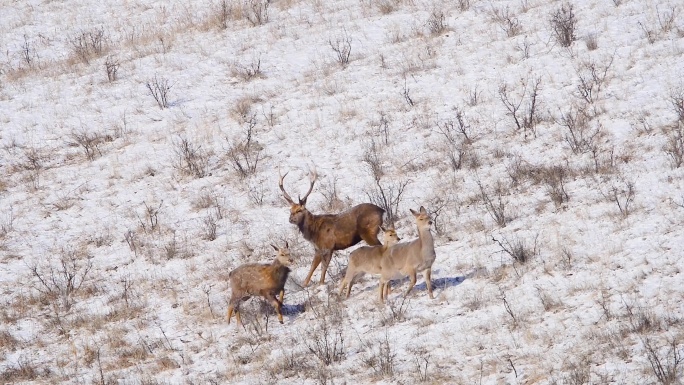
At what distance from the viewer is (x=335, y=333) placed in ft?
30.9

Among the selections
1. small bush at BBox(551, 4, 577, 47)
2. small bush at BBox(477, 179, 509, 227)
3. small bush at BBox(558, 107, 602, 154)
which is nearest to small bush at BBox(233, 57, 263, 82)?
small bush at BBox(551, 4, 577, 47)

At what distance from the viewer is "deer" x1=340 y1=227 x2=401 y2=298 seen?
34.2 ft

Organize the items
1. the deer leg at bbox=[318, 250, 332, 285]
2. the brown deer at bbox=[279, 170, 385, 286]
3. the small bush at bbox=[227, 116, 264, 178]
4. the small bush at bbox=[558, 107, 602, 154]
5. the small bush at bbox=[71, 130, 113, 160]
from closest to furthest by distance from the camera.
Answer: the deer leg at bbox=[318, 250, 332, 285]
the brown deer at bbox=[279, 170, 385, 286]
the small bush at bbox=[558, 107, 602, 154]
the small bush at bbox=[227, 116, 264, 178]
the small bush at bbox=[71, 130, 113, 160]

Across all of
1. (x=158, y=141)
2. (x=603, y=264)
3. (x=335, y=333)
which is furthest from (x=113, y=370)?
(x=158, y=141)

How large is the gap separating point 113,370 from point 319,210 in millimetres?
4762

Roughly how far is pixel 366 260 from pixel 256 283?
4.53ft

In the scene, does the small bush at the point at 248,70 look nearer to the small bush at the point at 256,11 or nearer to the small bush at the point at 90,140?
the small bush at the point at 256,11

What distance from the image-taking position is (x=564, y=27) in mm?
16812

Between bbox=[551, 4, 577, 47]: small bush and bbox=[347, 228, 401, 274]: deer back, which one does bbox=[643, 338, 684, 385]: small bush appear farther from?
bbox=[551, 4, 577, 47]: small bush

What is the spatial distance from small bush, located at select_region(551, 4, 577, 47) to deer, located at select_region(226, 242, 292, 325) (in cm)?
894

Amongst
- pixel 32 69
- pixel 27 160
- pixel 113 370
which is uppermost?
pixel 32 69

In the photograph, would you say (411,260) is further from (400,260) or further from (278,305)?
(278,305)

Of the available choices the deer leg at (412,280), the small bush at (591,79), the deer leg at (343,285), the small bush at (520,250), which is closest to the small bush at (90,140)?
the deer leg at (343,285)

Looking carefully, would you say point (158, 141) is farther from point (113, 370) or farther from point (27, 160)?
point (113, 370)
